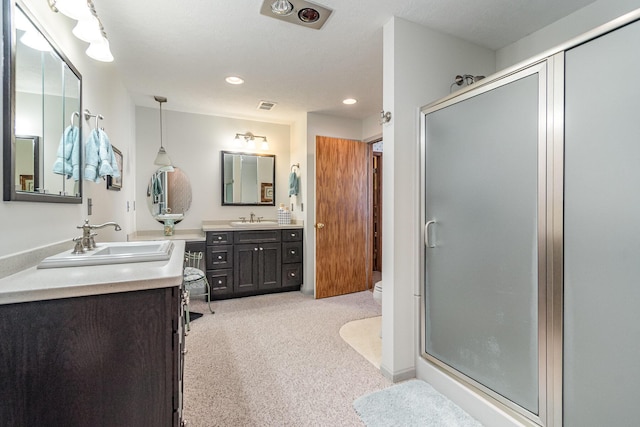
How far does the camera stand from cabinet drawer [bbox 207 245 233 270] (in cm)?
336

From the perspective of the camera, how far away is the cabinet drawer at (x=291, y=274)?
12.3ft

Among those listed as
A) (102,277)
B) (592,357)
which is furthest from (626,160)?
(102,277)

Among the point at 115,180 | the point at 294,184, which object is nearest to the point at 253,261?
the point at 294,184

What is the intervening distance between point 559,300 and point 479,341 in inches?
19.8

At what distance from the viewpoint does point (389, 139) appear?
1.94 metres

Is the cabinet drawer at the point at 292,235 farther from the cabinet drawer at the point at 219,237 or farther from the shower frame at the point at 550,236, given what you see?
the shower frame at the point at 550,236

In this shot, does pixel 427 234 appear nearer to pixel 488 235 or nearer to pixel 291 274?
pixel 488 235

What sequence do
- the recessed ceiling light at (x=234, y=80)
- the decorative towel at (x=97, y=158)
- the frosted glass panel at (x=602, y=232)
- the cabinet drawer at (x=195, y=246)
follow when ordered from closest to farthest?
the frosted glass panel at (x=602, y=232) → the decorative towel at (x=97, y=158) → the recessed ceiling light at (x=234, y=80) → the cabinet drawer at (x=195, y=246)

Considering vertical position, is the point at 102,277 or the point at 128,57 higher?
the point at 128,57

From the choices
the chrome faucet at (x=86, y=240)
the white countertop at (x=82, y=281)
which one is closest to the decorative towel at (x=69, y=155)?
the chrome faucet at (x=86, y=240)

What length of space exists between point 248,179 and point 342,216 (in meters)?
1.46

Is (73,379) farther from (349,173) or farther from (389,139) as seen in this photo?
(349,173)

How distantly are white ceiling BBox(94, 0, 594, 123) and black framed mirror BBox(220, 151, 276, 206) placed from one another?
966mm

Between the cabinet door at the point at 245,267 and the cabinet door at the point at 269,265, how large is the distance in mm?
59
